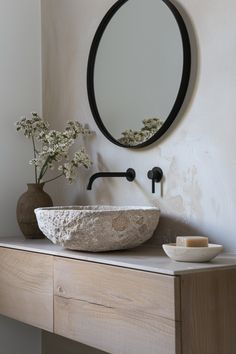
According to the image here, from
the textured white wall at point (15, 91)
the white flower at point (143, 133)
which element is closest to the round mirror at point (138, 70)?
the white flower at point (143, 133)

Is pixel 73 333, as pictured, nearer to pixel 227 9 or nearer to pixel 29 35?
pixel 227 9

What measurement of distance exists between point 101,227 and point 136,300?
0.81 ft

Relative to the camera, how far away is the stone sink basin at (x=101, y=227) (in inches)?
58.1

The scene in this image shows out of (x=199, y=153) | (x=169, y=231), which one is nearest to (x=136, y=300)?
(x=169, y=231)

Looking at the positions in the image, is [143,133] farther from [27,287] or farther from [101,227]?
[27,287]

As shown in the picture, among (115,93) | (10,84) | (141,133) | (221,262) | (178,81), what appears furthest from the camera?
(10,84)

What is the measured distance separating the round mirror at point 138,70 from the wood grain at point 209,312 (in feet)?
1.96

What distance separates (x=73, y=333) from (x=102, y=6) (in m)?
1.23

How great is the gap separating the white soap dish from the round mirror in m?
0.50

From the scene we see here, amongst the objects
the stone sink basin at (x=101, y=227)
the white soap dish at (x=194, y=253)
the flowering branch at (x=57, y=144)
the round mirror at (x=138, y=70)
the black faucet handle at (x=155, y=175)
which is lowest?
the white soap dish at (x=194, y=253)

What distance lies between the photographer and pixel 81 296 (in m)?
1.50

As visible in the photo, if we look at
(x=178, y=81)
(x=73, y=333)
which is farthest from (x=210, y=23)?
(x=73, y=333)

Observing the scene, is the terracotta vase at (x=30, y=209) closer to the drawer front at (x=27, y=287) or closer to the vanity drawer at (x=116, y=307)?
the drawer front at (x=27, y=287)

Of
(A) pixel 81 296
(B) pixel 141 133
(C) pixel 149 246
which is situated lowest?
(A) pixel 81 296
